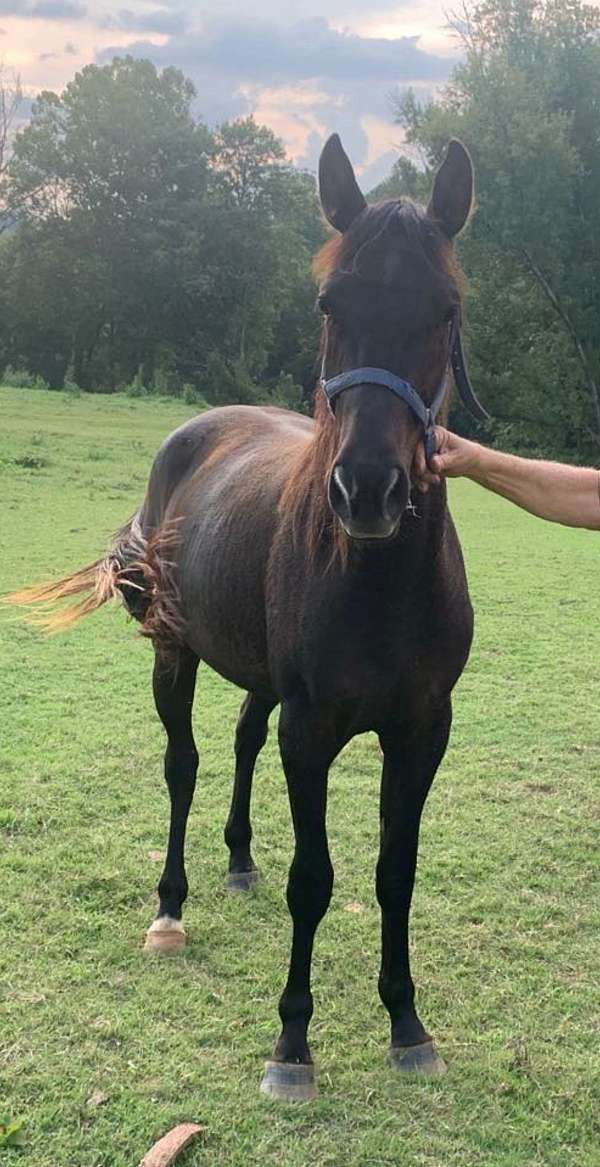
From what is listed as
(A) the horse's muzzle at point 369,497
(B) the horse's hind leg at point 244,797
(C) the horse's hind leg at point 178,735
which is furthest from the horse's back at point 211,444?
(A) the horse's muzzle at point 369,497

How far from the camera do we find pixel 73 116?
128ft

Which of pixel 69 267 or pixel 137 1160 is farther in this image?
pixel 69 267

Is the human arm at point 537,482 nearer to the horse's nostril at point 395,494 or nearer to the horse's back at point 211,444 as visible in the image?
the horse's nostril at point 395,494

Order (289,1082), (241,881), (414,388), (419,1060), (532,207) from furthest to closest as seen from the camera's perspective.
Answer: (532,207)
(241,881)
(419,1060)
(289,1082)
(414,388)

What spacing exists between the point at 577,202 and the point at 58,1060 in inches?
838

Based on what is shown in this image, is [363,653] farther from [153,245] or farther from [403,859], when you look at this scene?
[153,245]

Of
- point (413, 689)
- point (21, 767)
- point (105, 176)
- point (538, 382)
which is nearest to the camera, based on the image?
point (413, 689)

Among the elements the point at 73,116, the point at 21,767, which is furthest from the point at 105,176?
the point at 21,767

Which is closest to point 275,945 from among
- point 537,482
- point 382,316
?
point 537,482

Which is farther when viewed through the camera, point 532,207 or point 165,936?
point 532,207

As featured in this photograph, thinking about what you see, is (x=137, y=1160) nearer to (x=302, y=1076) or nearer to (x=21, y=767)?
(x=302, y=1076)

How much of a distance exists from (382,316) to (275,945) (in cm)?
209

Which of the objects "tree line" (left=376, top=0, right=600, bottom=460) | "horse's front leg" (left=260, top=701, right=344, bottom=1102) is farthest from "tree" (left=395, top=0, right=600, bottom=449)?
"horse's front leg" (left=260, top=701, right=344, bottom=1102)

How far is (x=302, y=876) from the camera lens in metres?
2.70
